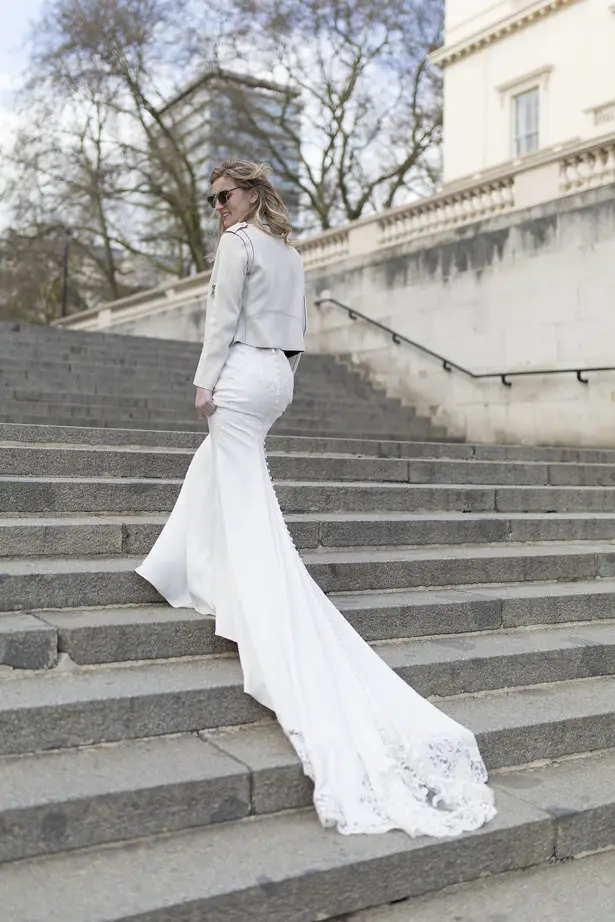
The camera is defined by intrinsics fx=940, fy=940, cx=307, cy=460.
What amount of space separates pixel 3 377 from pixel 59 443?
14.2 ft

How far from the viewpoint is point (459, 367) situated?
1375 centimetres

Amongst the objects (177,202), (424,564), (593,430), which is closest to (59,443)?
(424,564)

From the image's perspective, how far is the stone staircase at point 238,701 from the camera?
2928mm

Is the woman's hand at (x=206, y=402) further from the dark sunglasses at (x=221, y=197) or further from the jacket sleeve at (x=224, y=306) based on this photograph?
the dark sunglasses at (x=221, y=197)

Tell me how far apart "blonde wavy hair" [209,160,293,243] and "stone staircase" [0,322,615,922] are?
5.61 ft

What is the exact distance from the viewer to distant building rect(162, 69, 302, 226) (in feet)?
89.9

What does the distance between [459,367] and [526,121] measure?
1170 centimetres

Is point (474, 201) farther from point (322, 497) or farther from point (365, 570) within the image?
point (365, 570)

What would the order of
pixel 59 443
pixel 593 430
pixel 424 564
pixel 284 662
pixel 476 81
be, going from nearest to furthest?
pixel 284 662 < pixel 424 564 < pixel 59 443 < pixel 593 430 < pixel 476 81

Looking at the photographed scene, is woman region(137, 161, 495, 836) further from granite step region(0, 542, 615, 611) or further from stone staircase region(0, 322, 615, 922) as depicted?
granite step region(0, 542, 615, 611)

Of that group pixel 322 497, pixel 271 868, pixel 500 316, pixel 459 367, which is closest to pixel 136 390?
pixel 459 367

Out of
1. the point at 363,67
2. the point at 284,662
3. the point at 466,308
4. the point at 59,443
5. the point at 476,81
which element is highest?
the point at 363,67

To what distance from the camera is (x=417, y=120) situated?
28.6 meters

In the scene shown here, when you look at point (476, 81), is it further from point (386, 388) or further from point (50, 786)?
point (50, 786)
